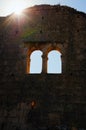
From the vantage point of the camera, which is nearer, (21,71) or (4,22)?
(21,71)

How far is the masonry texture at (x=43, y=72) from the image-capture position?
11086mm

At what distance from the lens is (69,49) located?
12.0 m

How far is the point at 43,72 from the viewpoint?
1175 centimetres

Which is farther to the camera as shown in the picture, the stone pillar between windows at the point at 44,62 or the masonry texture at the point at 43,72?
the stone pillar between windows at the point at 44,62

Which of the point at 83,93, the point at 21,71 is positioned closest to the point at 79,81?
the point at 83,93

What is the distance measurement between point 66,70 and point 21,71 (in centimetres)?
163

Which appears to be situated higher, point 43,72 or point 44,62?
point 44,62

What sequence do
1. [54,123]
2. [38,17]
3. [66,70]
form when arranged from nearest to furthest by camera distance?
1. [54,123]
2. [66,70]
3. [38,17]

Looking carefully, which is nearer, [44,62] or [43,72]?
[43,72]

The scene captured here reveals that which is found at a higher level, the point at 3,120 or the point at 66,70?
the point at 66,70

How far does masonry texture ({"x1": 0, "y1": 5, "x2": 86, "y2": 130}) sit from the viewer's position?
436 inches

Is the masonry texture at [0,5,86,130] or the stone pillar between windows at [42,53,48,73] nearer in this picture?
the masonry texture at [0,5,86,130]

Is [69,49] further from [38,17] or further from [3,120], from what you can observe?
[3,120]

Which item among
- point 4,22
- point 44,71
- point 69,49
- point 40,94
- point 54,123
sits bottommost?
point 54,123
